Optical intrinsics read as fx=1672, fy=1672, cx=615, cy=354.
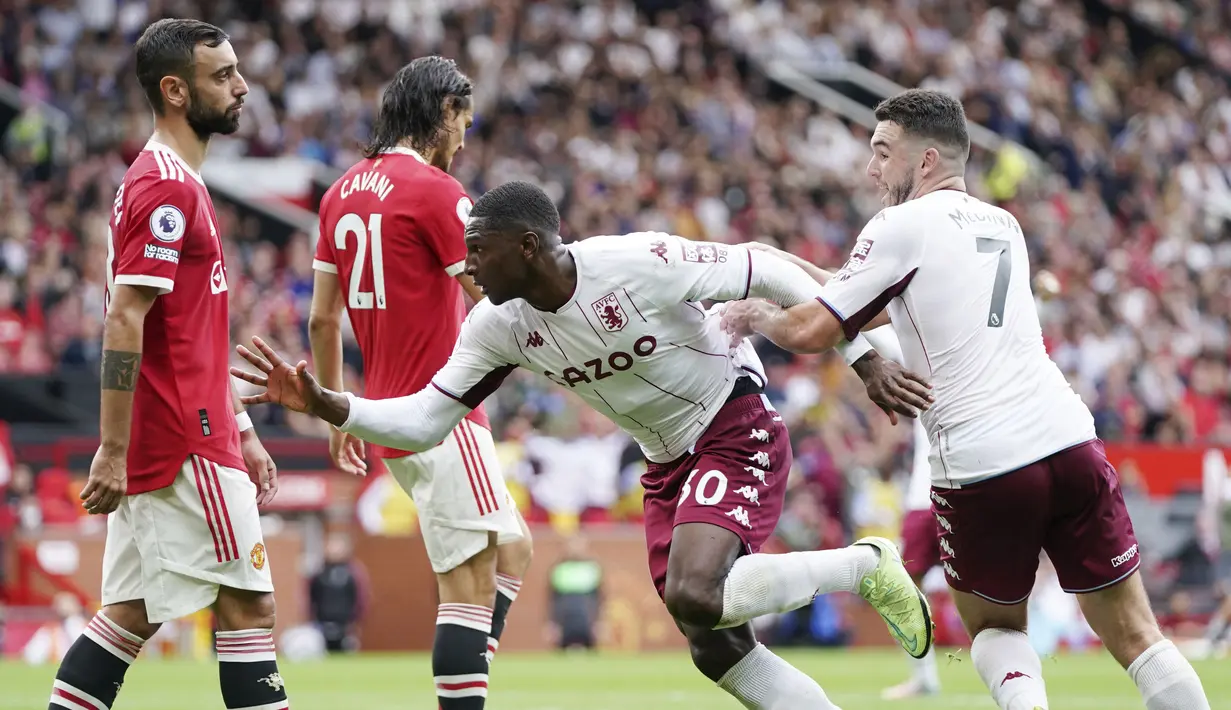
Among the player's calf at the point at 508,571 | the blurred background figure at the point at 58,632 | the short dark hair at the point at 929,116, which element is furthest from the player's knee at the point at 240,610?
the blurred background figure at the point at 58,632

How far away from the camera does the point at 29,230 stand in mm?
19312

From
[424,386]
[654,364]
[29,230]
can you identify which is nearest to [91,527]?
[29,230]

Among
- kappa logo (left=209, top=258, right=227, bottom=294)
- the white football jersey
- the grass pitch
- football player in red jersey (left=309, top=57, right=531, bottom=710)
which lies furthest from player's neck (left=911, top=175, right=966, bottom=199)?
the grass pitch

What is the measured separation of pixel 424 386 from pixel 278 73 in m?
17.5

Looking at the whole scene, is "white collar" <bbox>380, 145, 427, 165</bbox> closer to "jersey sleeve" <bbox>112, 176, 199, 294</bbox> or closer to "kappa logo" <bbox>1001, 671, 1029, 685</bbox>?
"jersey sleeve" <bbox>112, 176, 199, 294</bbox>

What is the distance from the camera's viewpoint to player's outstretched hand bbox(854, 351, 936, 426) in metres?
5.63

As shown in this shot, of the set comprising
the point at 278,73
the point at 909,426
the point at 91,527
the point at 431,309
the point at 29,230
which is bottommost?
the point at 909,426

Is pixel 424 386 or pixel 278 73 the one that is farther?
pixel 278 73

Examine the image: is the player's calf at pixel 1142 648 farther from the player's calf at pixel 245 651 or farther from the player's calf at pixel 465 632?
the player's calf at pixel 245 651

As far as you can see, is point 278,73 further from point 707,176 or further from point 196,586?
point 196,586

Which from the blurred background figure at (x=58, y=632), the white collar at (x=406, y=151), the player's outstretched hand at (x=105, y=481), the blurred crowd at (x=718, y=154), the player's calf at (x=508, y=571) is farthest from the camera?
the blurred crowd at (x=718, y=154)

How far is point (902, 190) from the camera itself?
6.11 metres

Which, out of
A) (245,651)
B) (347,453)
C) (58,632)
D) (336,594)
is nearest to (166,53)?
(347,453)

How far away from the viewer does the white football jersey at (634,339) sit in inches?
231
